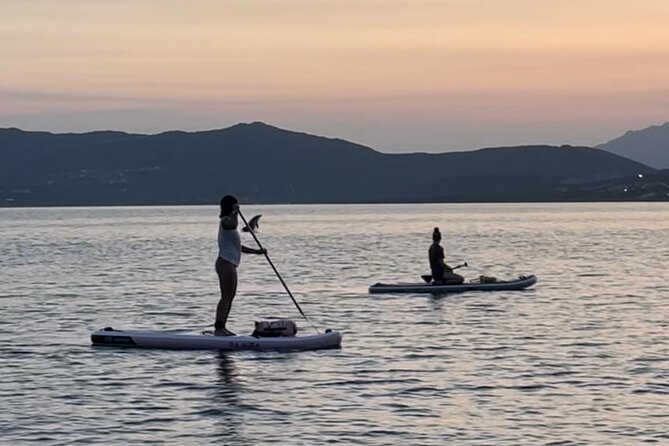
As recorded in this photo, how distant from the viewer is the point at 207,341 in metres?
26.2

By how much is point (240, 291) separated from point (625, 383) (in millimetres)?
27641

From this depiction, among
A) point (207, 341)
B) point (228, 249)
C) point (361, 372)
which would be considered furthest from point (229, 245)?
point (361, 372)

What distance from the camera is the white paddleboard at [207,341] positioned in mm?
26125

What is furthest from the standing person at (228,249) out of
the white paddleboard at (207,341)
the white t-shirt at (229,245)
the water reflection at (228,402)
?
the water reflection at (228,402)

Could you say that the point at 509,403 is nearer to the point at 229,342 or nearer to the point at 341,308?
the point at 229,342

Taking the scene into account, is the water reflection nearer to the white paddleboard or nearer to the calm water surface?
the calm water surface

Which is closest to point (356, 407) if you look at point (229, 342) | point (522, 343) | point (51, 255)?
point (229, 342)

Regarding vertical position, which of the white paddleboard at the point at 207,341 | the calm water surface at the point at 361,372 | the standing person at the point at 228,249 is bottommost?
the calm water surface at the point at 361,372

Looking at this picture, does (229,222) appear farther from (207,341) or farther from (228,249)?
(207,341)

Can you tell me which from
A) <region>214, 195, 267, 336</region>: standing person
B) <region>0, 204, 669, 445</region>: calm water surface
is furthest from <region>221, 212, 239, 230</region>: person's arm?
<region>0, 204, 669, 445</region>: calm water surface

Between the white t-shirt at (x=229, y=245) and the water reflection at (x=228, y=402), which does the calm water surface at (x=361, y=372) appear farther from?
the white t-shirt at (x=229, y=245)

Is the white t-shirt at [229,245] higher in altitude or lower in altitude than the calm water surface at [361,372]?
higher

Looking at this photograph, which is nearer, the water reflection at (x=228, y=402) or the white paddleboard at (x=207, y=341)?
the water reflection at (x=228, y=402)

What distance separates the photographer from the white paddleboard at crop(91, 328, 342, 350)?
1029 inches
